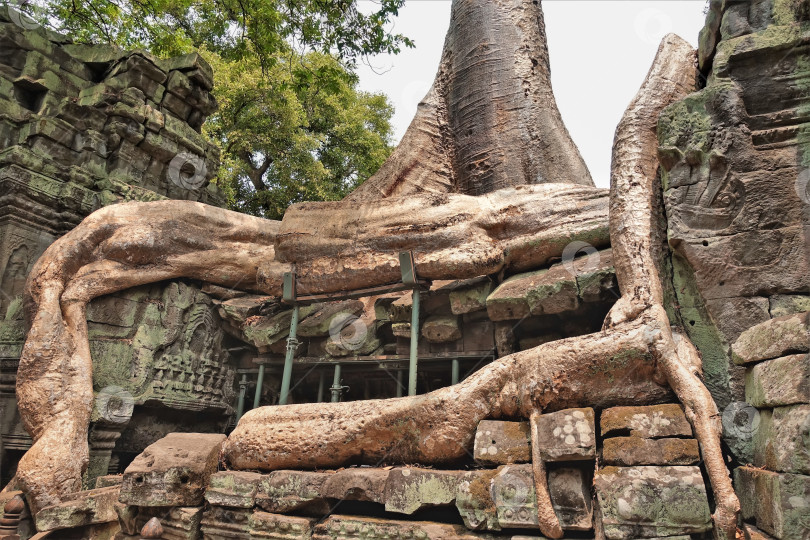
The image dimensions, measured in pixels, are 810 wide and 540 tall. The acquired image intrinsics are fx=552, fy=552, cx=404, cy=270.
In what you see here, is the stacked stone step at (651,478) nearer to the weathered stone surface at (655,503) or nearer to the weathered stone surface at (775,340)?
the weathered stone surface at (655,503)

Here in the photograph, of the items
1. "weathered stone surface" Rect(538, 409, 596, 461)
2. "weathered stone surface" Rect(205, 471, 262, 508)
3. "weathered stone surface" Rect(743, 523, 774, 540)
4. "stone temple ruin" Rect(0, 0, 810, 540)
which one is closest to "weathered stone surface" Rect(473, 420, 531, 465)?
"stone temple ruin" Rect(0, 0, 810, 540)

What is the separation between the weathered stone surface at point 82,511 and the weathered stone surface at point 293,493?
1.31 metres

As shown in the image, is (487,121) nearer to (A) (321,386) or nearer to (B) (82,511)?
(A) (321,386)

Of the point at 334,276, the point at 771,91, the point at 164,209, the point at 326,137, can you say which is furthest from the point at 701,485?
the point at 326,137

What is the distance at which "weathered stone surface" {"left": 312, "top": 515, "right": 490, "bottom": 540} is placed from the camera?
2.71m

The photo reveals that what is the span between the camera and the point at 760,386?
7.31ft

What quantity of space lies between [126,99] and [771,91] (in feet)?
23.4

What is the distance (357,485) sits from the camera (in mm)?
3047

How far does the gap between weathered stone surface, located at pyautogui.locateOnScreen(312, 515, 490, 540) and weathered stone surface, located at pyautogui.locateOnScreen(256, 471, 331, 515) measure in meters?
0.14

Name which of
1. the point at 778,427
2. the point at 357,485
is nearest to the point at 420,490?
the point at 357,485

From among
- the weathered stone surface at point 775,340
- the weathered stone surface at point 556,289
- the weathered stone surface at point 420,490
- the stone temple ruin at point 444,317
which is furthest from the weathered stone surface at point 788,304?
the weathered stone surface at point 420,490

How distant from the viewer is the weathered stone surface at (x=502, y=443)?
277 cm

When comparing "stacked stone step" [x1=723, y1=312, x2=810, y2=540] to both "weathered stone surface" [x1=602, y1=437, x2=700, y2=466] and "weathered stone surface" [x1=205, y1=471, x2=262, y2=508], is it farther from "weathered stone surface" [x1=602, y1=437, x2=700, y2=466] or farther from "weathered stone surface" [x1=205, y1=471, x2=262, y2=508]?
"weathered stone surface" [x1=205, y1=471, x2=262, y2=508]

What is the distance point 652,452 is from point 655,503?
22 cm
